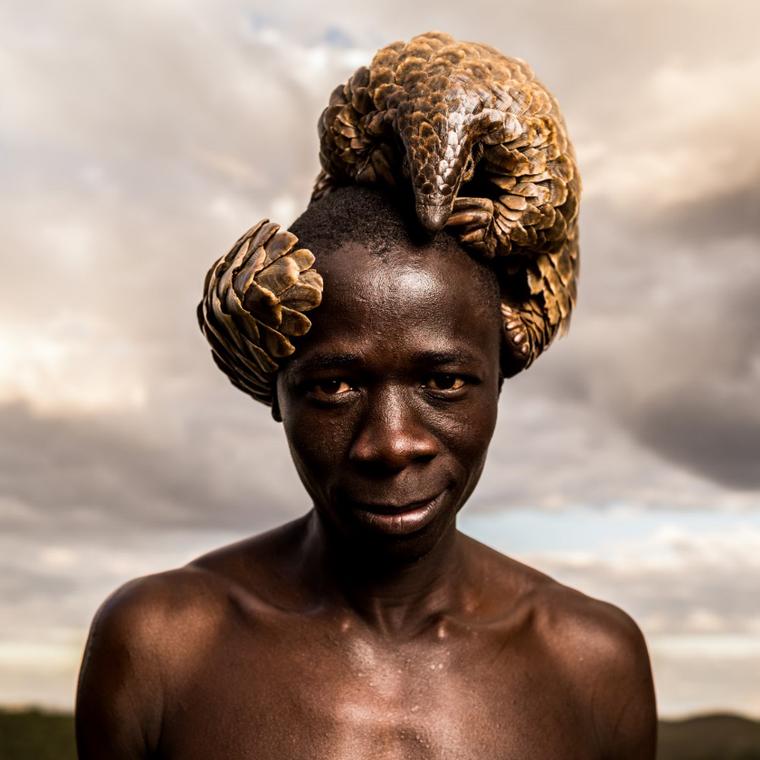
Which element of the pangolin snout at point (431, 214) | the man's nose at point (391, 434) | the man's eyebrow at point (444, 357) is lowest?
the man's nose at point (391, 434)

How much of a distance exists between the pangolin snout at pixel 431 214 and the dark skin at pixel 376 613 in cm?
10

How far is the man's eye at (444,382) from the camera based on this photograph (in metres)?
3.12

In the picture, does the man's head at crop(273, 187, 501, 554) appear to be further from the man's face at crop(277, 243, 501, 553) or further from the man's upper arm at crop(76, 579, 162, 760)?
the man's upper arm at crop(76, 579, 162, 760)

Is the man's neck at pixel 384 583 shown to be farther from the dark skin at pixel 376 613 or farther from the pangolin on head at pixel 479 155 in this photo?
the pangolin on head at pixel 479 155

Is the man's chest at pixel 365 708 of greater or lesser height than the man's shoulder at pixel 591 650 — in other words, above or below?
below

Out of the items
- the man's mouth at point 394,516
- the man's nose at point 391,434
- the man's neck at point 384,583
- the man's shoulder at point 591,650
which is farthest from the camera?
the man's shoulder at point 591,650

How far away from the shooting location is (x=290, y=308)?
3.12m

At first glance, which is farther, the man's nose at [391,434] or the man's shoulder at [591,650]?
the man's shoulder at [591,650]

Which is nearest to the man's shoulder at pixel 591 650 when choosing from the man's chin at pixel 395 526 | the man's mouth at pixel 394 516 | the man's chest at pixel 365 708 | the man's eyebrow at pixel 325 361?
the man's chest at pixel 365 708

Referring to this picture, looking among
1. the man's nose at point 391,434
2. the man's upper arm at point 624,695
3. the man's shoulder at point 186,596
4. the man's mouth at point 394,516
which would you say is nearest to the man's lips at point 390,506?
the man's mouth at point 394,516

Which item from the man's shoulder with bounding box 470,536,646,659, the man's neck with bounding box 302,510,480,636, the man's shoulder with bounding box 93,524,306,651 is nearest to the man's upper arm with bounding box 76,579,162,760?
the man's shoulder with bounding box 93,524,306,651

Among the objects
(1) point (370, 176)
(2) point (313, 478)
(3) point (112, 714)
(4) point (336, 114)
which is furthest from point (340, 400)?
(3) point (112, 714)

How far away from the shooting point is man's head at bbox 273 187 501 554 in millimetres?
3047

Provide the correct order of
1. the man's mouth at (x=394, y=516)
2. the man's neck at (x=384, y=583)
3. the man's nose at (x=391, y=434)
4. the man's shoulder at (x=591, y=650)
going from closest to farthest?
the man's nose at (x=391, y=434), the man's mouth at (x=394, y=516), the man's neck at (x=384, y=583), the man's shoulder at (x=591, y=650)
